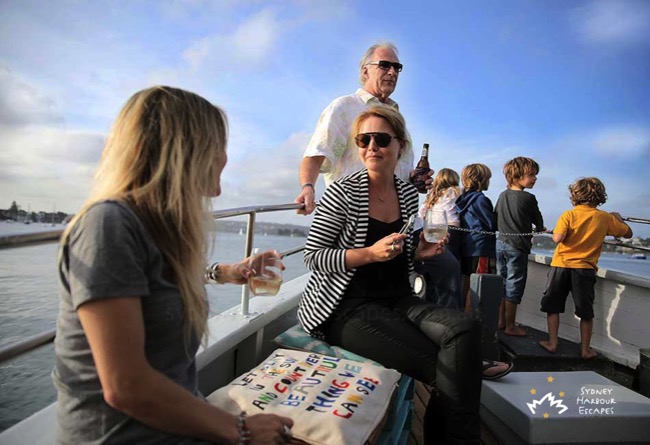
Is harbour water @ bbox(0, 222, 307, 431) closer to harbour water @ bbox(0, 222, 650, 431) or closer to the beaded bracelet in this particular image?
harbour water @ bbox(0, 222, 650, 431)

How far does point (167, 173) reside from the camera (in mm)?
876

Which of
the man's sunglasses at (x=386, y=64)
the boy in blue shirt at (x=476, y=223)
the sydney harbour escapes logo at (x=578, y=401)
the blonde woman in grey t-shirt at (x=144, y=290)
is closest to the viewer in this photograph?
the blonde woman in grey t-shirt at (x=144, y=290)

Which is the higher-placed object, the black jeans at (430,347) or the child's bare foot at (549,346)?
the black jeans at (430,347)

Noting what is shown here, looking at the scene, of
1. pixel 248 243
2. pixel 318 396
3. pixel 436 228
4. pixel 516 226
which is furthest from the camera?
pixel 516 226

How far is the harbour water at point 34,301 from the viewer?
1.11 metres

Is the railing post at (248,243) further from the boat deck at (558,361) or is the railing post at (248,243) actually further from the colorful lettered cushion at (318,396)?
the boat deck at (558,361)

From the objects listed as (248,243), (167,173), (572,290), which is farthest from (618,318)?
(167,173)

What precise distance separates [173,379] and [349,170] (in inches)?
67.1

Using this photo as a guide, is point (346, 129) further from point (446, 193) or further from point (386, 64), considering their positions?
point (446, 193)

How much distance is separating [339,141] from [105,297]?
5.90 feet

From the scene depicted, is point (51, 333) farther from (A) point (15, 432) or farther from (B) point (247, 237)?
(B) point (247, 237)

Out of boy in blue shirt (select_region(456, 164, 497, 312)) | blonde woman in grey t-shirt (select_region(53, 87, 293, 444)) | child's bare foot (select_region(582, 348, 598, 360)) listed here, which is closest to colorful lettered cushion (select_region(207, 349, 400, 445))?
blonde woman in grey t-shirt (select_region(53, 87, 293, 444))

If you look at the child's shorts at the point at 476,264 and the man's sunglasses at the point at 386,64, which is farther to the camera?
the child's shorts at the point at 476,264

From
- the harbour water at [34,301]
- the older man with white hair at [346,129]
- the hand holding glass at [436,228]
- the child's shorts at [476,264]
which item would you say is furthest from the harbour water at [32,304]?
the child's shorts at [476,264]
